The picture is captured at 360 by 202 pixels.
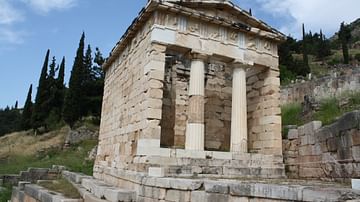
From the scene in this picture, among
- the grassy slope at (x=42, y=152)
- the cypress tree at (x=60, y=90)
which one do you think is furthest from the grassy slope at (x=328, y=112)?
the cypress tree at (x=60, y=90)

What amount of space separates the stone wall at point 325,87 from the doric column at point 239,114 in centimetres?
1017

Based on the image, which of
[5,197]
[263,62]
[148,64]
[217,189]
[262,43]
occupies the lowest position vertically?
[5,197]

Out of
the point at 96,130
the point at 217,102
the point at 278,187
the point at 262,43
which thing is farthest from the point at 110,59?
the point at 96,130

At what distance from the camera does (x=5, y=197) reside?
14914mm

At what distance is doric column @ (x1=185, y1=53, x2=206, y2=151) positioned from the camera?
9227mm

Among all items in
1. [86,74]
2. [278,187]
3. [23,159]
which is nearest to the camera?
[278,187]

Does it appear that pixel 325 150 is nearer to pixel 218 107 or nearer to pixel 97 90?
pixel 218 107

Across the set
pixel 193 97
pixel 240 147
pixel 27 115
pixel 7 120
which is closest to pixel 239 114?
pixel 240 147

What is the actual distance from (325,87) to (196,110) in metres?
14.0

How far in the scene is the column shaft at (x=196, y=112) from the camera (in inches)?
363

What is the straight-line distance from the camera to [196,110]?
948 cm

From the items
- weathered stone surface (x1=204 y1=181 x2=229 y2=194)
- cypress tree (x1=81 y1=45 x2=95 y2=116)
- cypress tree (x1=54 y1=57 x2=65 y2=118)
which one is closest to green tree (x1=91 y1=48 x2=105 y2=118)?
cypress tree (x1=81 y1=45 x2=95 y2=116)

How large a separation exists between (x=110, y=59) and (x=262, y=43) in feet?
22.8

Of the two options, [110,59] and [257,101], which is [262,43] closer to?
[257,101]
